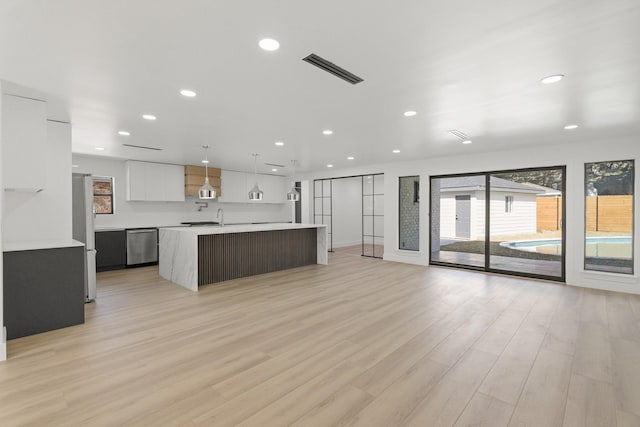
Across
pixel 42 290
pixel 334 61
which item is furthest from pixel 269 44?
pixel 42 290

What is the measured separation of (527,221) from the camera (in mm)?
6637

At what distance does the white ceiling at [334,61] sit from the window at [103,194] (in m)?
2.88

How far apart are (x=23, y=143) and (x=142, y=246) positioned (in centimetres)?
400

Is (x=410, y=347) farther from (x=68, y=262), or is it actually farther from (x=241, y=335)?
(x=68, y=262)

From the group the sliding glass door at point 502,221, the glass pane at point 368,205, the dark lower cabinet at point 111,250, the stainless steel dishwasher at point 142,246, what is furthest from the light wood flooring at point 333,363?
the glass pane at point 368,205

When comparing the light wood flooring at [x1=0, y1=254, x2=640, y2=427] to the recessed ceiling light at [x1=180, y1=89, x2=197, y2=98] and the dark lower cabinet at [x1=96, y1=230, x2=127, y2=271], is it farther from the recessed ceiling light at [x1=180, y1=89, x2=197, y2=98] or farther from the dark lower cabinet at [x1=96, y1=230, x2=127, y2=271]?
the recessed ceiling light at [x1=180, y1=89, x2=197, y2=98]

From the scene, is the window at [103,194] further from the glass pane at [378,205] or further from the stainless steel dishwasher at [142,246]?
the glass pane at [378,205]

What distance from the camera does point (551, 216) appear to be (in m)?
5.83

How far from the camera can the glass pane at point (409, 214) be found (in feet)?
23.9

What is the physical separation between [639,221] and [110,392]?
7.13 m

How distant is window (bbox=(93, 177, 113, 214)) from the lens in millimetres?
6817

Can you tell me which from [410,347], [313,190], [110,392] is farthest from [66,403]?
[313,190]

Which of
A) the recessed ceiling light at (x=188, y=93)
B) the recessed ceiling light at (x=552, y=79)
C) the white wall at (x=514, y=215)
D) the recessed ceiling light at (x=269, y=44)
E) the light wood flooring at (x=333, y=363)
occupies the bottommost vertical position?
the light wood flooring at (x=333, y=363)

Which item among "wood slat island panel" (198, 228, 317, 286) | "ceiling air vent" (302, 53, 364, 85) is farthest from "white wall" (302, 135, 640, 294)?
"ceiling air vent" (302, 53, 364, 85)
